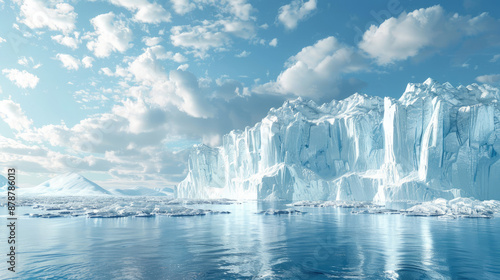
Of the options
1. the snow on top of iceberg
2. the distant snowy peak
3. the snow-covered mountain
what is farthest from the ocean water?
the distant snowy peak

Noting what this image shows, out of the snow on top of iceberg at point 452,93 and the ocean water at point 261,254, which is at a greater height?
the snow on top of iceberg at point 452,93

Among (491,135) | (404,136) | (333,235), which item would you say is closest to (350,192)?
(404,136)

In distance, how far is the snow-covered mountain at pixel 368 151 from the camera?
2479 inches

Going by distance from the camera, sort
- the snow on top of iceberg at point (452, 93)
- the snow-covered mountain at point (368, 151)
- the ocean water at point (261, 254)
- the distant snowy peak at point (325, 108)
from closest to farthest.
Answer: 1. the ocean water at point (261, 254)
2. the snow-covered mountain at point (368, 151)
3. the snow on top of iceberg at point (452, 93)
4. the distant snowy peak at point (325, 108)

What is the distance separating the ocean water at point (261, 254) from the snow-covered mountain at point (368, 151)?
38533mm

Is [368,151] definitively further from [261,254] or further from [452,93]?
[261,254]

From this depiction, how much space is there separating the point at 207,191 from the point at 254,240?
329ft

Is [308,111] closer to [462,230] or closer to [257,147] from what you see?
[257,147]

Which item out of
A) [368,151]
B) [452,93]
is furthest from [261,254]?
[368,151]

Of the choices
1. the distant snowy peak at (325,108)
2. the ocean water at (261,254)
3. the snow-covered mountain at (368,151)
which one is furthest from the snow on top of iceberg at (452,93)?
the ocean water at (261,254)

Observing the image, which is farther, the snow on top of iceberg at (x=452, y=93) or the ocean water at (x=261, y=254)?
the snow on top of iceberg at (x=452, y=93)

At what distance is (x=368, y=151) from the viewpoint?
280 feet

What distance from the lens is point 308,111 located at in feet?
348

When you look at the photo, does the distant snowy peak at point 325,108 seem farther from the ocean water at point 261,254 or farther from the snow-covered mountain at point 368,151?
the ocean water at point 261,254
